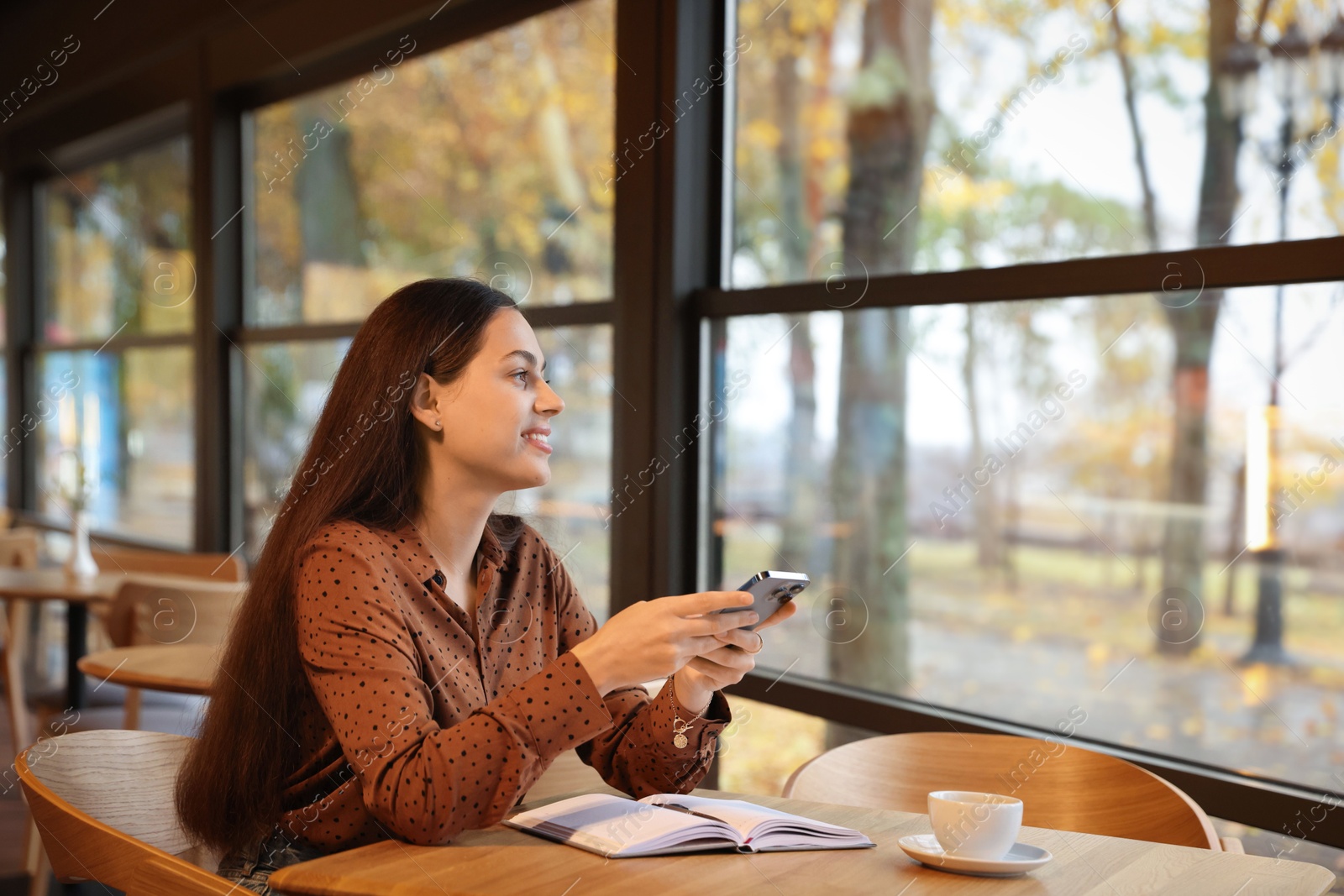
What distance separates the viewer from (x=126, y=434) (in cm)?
558

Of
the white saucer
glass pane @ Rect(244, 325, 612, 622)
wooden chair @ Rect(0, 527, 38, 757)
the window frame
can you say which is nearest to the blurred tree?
the window frame

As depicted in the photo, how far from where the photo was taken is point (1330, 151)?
249 cm

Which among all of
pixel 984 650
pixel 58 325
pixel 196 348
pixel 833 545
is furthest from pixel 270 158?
pixel 984 650

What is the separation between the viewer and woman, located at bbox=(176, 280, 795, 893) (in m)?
1.32

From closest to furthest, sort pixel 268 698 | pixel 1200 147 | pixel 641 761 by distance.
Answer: pixel 268 698 → pixel 641 761 → pixel 1200 147

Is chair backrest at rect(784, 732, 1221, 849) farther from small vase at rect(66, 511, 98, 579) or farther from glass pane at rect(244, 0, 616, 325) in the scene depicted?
small vase at rect(66, 511, 98, 579)

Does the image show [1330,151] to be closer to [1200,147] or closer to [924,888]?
[1200,147]

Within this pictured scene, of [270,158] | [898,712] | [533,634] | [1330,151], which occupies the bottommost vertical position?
[898,712]

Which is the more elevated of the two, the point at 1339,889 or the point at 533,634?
the point at 533,634

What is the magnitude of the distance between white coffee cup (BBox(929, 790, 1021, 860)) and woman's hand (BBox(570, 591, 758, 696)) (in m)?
0.31

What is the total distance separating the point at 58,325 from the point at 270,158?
2343 mm

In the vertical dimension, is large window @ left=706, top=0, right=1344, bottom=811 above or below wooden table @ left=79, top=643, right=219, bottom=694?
above

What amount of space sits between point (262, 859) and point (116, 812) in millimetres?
298

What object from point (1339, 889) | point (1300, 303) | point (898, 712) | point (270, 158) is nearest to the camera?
point (1339, 889)
